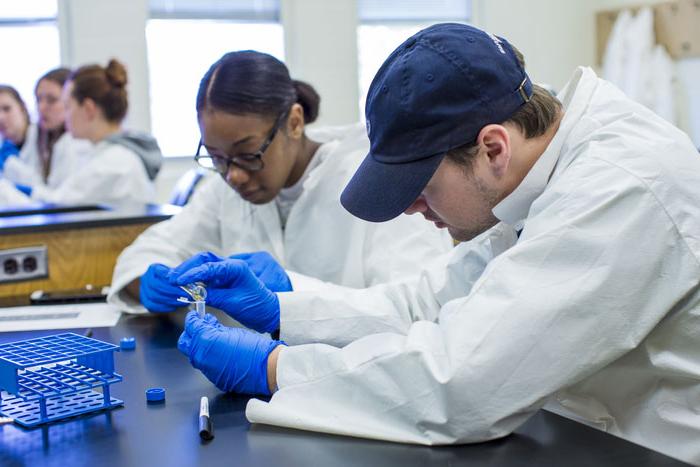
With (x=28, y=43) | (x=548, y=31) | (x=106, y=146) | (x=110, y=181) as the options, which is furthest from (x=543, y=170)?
(x=548, y=31)

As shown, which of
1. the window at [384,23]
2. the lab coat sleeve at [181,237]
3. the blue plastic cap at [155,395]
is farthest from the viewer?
the window at [384,23]

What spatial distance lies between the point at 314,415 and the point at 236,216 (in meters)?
1.18

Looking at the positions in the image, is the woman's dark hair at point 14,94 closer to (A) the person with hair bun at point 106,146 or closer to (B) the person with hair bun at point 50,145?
(B) the person with hair bun at point 50,145

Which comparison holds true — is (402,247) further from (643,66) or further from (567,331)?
(643,66)

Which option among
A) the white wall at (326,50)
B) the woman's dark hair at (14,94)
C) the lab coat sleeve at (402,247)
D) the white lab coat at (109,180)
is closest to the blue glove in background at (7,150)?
the woman's dark hair at (14,94)

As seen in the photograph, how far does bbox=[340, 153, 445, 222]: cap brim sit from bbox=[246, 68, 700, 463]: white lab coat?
0.13 metres

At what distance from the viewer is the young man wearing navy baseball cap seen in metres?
0.89

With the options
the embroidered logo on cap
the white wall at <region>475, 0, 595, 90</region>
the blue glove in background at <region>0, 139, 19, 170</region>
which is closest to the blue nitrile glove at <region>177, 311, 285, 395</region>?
the embroidered logo on cap

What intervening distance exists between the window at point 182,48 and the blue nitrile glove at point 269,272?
3.53 metres

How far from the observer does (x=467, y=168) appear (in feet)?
3.38

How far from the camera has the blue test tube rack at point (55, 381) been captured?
3.39 ft

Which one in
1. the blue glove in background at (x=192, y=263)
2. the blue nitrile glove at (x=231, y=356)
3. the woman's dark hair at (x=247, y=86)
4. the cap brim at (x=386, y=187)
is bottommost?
the blue nitrile glove at (x=231, y=356)

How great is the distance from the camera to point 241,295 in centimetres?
132

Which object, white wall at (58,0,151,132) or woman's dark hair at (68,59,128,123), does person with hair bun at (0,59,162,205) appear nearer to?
woman's dark hair at (68,59,128,123)
